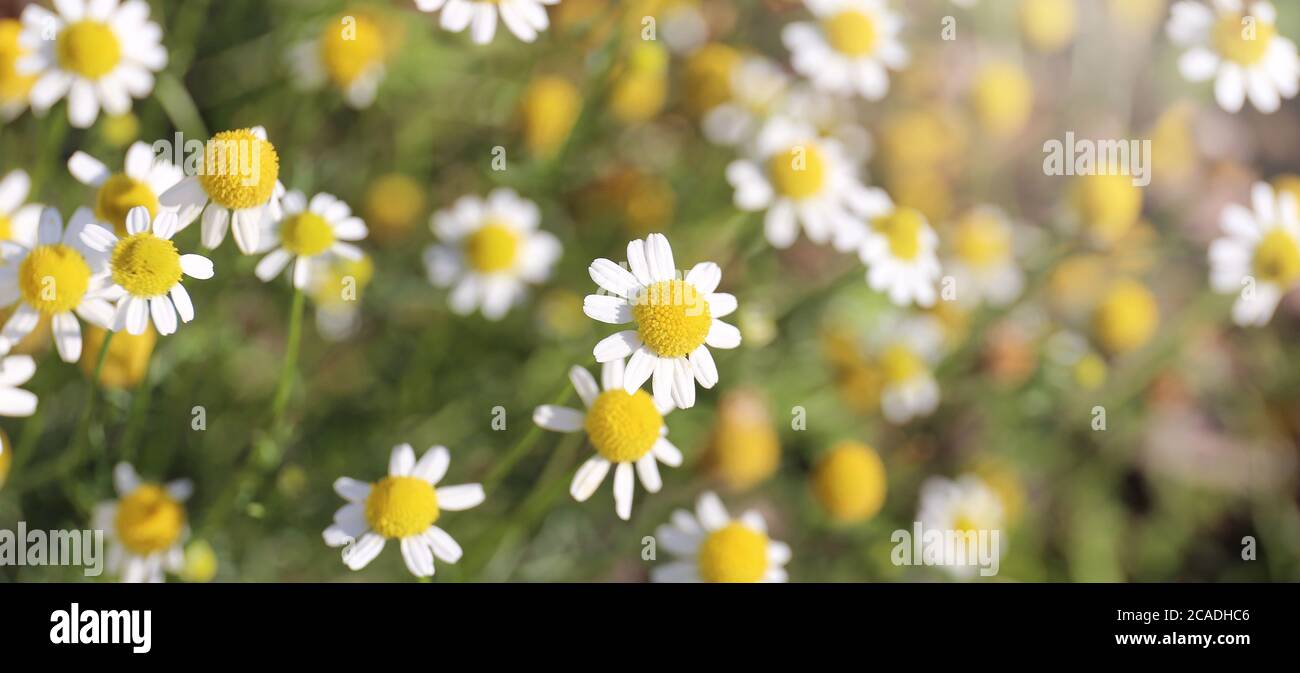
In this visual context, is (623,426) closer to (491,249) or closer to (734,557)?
(734,557)

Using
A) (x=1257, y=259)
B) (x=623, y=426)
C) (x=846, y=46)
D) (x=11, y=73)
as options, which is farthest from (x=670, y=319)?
(x=1257, y=259)

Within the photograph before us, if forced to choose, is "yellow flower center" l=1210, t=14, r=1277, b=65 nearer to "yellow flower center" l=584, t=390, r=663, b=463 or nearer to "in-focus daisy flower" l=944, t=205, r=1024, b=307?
"in-focus daisy flower" l=944, t=205, r=1024, b=307

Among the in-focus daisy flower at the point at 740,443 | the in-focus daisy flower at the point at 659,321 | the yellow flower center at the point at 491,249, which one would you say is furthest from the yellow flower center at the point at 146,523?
the in-focus daisy flower at the point at 740,443

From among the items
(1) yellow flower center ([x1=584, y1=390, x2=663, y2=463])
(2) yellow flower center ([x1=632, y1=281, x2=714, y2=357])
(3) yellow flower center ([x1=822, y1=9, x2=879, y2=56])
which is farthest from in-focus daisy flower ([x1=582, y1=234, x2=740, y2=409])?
(3) yellow flower center ([x1=822, y1=9, x2=879, y2=56])

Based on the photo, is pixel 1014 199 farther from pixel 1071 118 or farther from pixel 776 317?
pixel 776 317

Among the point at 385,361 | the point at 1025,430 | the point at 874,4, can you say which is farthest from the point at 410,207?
the point at 1025,430

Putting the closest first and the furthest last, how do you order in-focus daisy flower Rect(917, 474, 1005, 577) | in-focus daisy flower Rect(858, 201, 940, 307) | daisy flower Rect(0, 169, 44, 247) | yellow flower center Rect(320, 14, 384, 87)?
daisy flower Rect(0, 169, 44, 247) → in-focus daisy flower Rect(858, 201, 940, 307) → yellow flower center Rect(320, 14, 384, 87) → in-focus daisy flower Rect(917, 474, 1005, 577)
